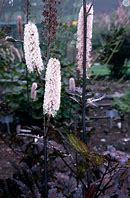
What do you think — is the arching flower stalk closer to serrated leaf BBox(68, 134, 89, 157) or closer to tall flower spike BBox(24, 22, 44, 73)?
tall flower spike BBox(24, 22, 44, 73)

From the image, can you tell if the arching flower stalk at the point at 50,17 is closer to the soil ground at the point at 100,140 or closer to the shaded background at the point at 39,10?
the soil ground at the point at 100,140

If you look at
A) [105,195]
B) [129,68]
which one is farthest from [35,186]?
[129,68]

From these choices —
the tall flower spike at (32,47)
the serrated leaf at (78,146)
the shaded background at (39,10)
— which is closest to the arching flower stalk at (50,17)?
the tall flower spike at (32,47)

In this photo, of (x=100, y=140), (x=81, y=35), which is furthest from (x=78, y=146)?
(x=100, y=140)

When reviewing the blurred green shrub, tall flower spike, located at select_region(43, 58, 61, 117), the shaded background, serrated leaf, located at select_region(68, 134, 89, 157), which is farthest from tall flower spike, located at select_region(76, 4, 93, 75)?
the blurred green shrub

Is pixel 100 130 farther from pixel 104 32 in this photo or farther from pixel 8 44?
pixel 104 32

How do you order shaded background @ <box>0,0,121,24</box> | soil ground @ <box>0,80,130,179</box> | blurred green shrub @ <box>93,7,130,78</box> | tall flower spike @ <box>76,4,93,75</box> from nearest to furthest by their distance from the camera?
1. tall flower spike @ <box>76,4,93,75</box>
2. soil ground @ <box>0,80,130,179</box>
3. shaded background @ <box>0,0,121,24</box>
4. blurred green shrub @ <box>93,7,130,78</box>
